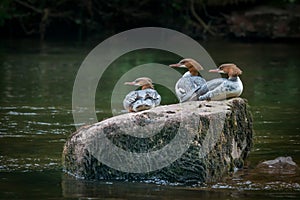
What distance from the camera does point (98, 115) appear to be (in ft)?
38.9

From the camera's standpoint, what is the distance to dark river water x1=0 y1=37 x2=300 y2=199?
23.9ft

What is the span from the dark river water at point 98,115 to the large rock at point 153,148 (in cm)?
17

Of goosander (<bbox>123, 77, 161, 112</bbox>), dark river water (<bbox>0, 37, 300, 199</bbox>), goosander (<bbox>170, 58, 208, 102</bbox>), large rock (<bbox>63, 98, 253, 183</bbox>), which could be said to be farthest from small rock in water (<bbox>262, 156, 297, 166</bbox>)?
goosander (<bbox>123, 77, 161, 112</bbox>)

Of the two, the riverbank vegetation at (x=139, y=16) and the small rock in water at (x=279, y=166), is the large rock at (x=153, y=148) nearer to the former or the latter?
the small rock in water at (x=279, y=166)

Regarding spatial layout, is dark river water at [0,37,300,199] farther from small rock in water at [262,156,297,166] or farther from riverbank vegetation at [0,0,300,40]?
riverbank vegetation at [0,0,300,40]

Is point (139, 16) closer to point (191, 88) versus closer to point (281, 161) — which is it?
point (191, 88)

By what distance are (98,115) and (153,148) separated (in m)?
4.32

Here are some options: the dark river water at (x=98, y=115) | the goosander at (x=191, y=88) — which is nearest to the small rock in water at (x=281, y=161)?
the dark river water at (x=98, y=115)

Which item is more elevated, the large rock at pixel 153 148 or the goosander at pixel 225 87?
the goosander at pixel 225 87

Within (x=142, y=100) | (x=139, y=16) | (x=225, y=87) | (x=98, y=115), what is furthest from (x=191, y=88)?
(x=139, y=16)

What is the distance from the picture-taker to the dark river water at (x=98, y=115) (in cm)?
729

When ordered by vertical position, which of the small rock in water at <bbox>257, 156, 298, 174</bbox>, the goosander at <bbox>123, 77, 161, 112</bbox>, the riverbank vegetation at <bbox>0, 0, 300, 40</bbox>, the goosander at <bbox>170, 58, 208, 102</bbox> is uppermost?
the riverbank vegetation at <bbox>0, 0, 300, 40</bbox>

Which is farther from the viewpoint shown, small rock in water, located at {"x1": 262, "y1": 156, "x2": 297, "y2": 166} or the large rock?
small rock in water, located at {"x1": 262, "y1": 156, "x2": 297, "y2": 166}

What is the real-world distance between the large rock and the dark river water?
0.57 ft
